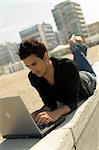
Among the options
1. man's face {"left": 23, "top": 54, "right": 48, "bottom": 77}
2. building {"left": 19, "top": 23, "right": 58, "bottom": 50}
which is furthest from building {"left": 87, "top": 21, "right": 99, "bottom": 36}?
man's face {"left": 23, "top": 54, "right": 48, "bottom": 77}

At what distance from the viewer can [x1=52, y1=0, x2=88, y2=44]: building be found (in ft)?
406

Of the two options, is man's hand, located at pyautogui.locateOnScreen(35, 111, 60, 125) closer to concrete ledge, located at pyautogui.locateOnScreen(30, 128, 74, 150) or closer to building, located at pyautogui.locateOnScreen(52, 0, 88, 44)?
concrete ledge, located at pyautogui.locateOnScreen(30, 128, 74, 150)

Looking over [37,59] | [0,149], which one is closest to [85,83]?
[37,59]

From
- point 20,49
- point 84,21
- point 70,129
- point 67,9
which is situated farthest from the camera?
point 84,21

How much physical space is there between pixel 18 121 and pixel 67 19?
124 meters

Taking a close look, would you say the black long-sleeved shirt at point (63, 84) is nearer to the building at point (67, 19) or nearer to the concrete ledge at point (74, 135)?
the concrete ledge at point (74, 135)

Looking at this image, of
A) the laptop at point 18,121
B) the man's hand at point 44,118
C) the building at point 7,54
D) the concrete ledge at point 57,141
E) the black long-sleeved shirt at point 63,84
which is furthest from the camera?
the building at point 7,54

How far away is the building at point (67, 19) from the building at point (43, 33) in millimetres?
7421

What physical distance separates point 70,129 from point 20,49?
0.73m

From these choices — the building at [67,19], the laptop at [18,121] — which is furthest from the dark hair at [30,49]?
the building at [67,19]

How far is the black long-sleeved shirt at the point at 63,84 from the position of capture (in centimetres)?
281

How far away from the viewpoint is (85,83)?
327cm

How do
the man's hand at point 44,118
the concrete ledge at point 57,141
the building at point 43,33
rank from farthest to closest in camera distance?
the building at point 43,33, the man's hand at point 44,118, the concrete ledge at point 57,141

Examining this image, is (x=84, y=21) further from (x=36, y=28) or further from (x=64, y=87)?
(x=64, y=87)
